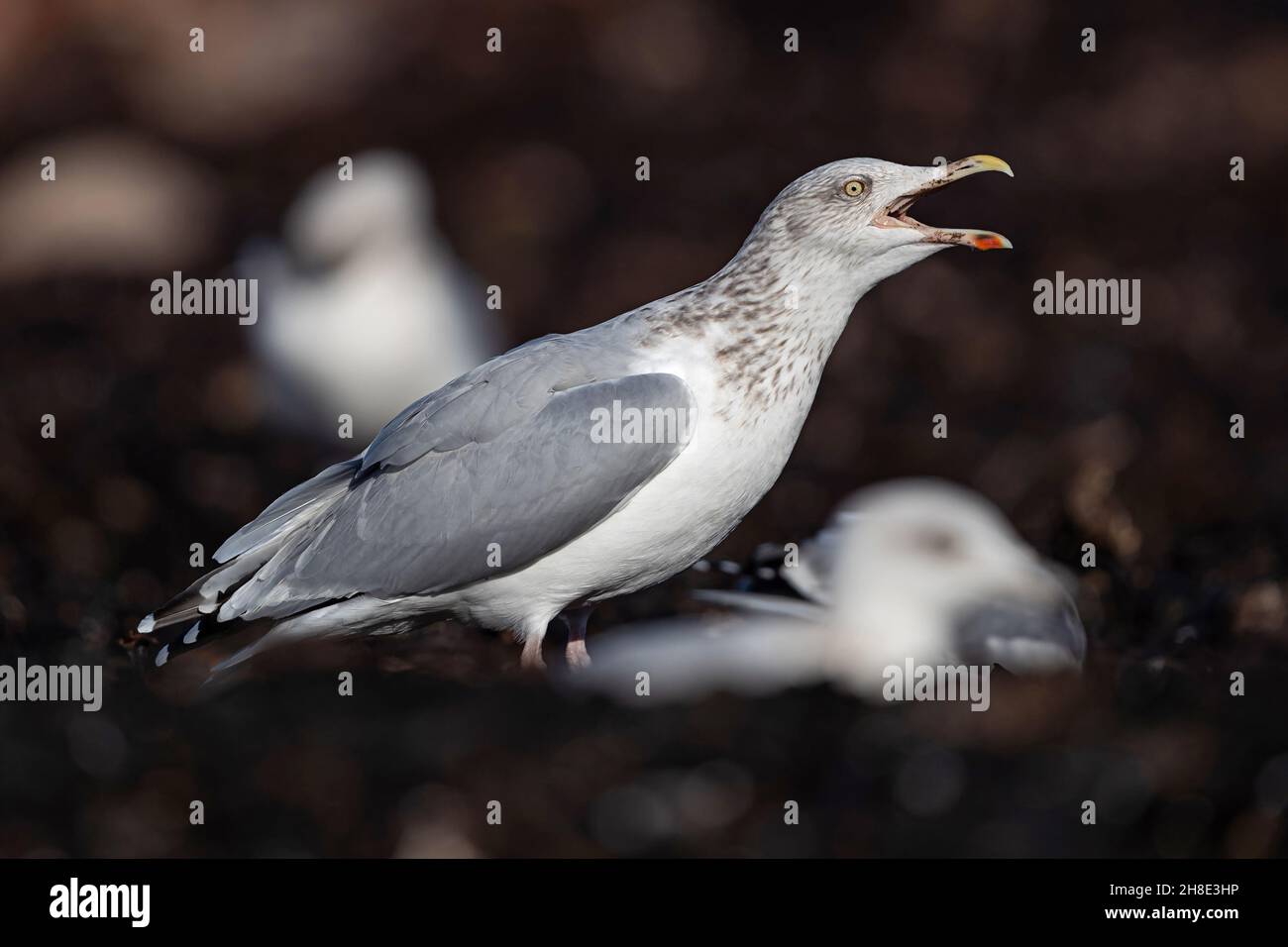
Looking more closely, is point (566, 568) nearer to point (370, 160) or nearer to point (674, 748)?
point (674, 748)

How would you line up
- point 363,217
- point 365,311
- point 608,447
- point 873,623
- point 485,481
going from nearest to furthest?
point 608,447, point 485,481, point 873,623, point 365,311, point 363,217

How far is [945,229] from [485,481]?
101cm

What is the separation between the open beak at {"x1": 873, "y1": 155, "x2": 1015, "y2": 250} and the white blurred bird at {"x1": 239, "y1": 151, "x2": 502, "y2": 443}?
7.19 ft

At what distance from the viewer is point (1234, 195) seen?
655 centimetres

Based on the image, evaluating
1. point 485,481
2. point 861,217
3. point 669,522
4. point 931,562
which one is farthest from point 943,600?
point 485,481

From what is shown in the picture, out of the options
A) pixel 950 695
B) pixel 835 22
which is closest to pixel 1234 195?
Result: pixel 835 22

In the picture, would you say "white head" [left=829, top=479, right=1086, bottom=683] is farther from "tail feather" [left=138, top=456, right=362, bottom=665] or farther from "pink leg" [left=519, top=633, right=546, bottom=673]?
"tail feather" [left=138, top=456, right=362, bottom=665]

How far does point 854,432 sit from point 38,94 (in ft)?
13.1

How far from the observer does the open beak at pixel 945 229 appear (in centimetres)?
288

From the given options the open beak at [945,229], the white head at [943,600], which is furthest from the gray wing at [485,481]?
the white head at [943,600]

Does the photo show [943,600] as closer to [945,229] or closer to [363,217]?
[945,229]

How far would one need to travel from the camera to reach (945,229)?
9.52ft

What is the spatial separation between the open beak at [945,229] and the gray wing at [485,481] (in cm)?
54

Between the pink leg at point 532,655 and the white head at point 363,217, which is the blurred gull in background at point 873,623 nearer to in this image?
the pink leg at point 532,655
